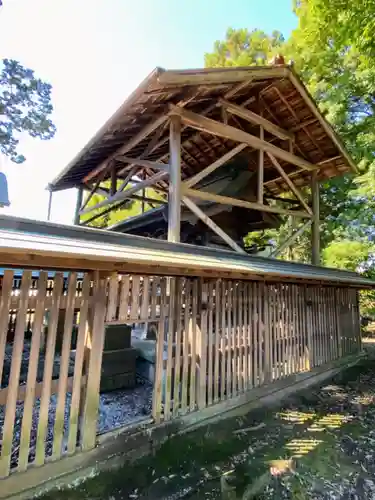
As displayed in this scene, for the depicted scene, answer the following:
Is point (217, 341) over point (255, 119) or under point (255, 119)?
under

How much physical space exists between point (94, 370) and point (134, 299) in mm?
992

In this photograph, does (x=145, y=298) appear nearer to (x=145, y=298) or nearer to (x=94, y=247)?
(x=145, y=298)

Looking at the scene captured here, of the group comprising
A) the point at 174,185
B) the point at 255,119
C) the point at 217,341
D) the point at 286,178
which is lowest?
the point at 217,341

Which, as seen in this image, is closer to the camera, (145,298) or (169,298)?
(145,298)

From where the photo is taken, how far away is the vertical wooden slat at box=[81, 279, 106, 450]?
346cm

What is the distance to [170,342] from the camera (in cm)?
441

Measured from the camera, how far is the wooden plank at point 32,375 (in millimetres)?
2987

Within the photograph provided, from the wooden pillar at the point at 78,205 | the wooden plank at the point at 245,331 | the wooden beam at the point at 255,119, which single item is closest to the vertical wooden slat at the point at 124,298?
the wooden plank at the point at 245,331

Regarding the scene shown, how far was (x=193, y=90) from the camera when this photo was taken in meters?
5.21

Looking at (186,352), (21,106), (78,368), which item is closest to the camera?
(78,368)

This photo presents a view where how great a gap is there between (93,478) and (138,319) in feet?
5.99

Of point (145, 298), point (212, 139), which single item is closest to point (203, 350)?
point (145, 298)

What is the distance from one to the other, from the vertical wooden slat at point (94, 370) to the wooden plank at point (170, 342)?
109 centimetres

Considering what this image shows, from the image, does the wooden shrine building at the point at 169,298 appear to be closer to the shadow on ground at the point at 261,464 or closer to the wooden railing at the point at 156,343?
the wooden railing at the point at 156,343
